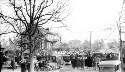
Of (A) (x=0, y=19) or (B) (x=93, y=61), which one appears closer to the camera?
(A) (x=0, y=19)

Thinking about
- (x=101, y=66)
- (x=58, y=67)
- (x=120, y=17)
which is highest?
(x=120, y=17)

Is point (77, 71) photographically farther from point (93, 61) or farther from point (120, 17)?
point (120, 17)

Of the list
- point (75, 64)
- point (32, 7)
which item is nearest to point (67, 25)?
point (32, 7)

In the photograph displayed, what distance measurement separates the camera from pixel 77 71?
18969 mm

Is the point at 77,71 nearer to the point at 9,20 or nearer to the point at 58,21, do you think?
the point at 58,21

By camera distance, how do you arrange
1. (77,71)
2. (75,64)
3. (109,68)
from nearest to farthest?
1. (109,68)
2. (77,71)
3. (75,64)

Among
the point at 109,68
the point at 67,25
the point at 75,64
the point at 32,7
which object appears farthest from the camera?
the point at 75,64

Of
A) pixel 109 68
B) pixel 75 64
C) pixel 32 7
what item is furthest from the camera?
pixel 75 64

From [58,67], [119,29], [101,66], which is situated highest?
[119,29]

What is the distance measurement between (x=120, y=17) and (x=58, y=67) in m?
8.74

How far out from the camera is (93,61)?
20.0m

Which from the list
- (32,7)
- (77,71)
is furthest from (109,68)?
(77,71)

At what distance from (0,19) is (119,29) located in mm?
11076

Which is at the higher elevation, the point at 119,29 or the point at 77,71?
the point at 119,29
